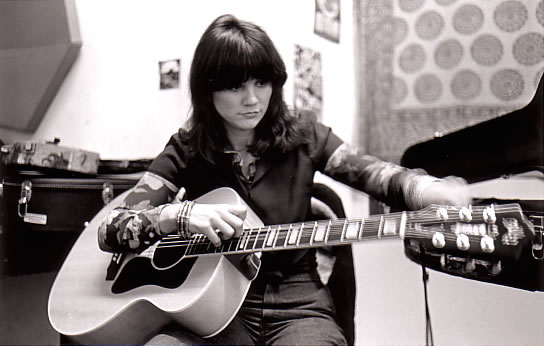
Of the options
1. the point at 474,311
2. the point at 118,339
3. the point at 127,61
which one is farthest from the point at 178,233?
the point at 474,311

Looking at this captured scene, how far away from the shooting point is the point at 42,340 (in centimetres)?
116

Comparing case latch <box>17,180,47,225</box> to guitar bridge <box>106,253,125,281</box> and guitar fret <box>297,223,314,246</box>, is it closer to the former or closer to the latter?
guitar bridge <box>106,253,125,281</box>

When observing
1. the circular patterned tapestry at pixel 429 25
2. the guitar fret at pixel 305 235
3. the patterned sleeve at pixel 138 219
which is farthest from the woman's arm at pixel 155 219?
the circular patterned tapestry at pixel 429 25

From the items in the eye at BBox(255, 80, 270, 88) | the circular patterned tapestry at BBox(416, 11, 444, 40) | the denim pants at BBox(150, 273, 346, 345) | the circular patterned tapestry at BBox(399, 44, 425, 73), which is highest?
the circular patterned tapestry at BBox(416, 11, 444, 40)

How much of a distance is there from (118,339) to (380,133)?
0.58 metres

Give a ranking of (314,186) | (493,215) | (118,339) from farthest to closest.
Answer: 1. (314,186)
2. (118,339)
3. (493,215)

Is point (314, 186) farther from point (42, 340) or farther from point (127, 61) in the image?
point (42, 340)

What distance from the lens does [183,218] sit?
0.84 meters

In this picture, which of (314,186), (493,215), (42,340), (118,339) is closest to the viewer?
(493,215)

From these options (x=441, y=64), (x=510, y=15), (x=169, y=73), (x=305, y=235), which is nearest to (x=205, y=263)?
(x=305, y=235)

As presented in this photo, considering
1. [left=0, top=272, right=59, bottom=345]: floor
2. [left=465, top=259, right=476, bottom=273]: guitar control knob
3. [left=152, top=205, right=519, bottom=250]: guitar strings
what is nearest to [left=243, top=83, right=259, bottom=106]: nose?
[left=152, top=205, right=519, bottom=250]: guitar strings

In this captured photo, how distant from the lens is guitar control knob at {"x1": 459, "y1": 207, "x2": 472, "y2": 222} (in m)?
0.64

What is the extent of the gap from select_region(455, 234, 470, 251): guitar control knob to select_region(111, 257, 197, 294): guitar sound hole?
418 millimetres

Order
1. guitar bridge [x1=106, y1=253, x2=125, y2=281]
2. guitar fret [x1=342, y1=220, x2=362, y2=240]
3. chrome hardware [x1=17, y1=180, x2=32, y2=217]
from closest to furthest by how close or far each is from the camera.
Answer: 1. guitar fret [x1=342, y1=220, x2=362, y2=240]
2. guitar bridge [x1=106, y1=253, x2=125, y2=281]
3. chrome hardware [x1=17, y1=180, x2=32, y2=217]
